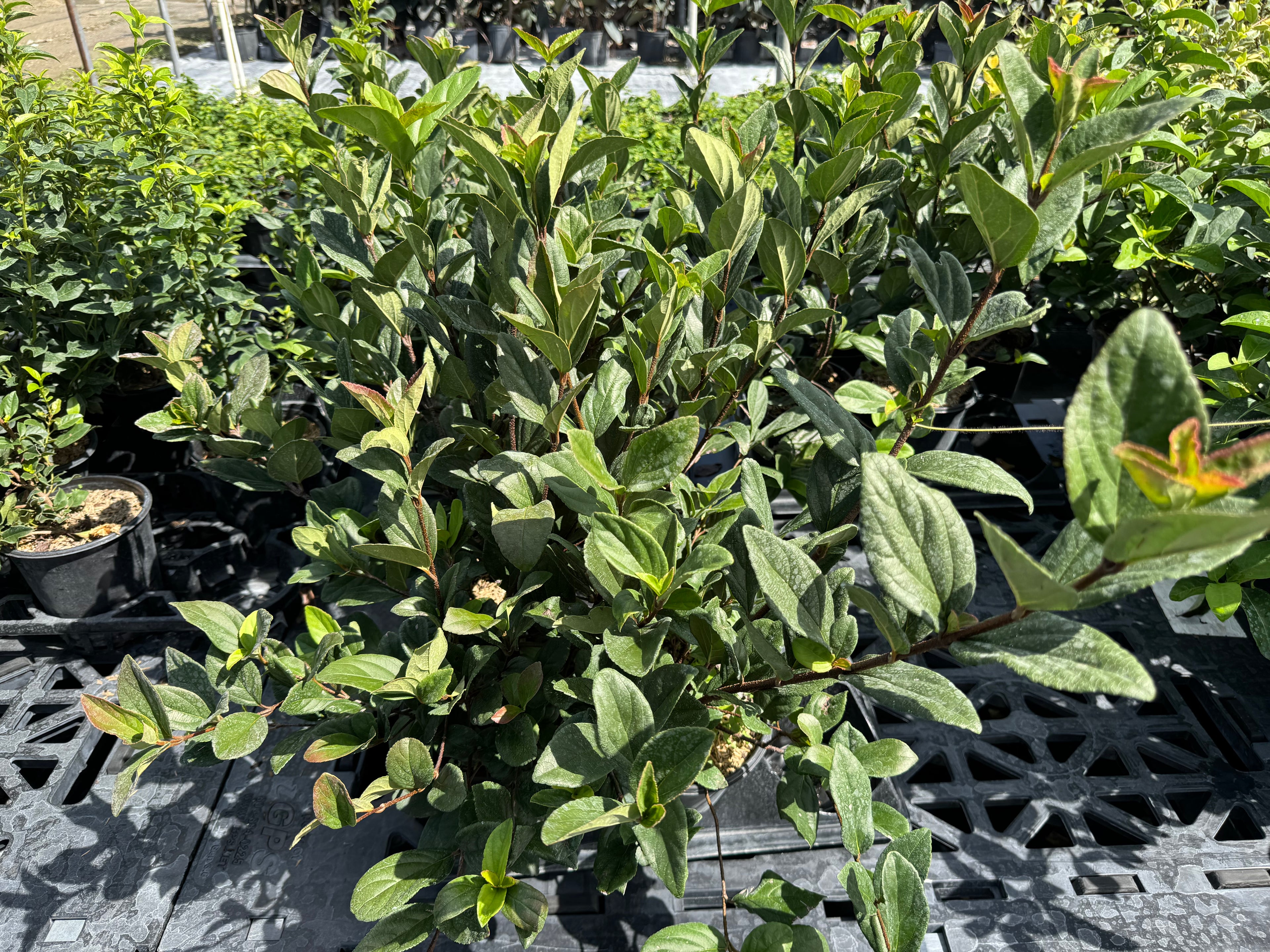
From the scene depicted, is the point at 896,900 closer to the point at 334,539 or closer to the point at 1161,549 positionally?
the point at 1161,549

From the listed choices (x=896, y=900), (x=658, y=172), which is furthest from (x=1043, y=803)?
(x=658, y=172)

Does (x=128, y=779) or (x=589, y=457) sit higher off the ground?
(x=589, y=457)

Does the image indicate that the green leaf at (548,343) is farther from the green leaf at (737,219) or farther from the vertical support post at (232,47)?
the vertical support post at (232,47)

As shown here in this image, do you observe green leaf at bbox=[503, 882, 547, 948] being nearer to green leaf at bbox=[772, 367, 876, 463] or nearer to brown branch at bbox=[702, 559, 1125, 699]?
brown branch at bbox=[702, 559, 1125, 699]

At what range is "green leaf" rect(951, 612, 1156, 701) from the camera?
2.21 feet

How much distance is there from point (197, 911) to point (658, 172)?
2.81 meters

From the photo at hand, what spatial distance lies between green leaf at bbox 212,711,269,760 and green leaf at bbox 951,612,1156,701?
928mm

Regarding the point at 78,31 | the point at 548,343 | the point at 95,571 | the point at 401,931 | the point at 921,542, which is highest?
the point at 78,31

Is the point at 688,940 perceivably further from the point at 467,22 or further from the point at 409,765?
the point at 467,22

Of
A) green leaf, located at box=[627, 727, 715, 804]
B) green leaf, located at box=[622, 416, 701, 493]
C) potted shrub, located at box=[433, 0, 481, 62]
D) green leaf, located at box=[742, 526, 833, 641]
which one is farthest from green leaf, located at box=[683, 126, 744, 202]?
potted shrub, located at box=[433, 0, 481, 62]

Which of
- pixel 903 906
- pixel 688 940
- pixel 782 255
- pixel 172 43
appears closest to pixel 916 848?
pixel 903 906

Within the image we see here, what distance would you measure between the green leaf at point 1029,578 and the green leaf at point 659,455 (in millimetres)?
417

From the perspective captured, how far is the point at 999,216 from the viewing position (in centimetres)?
87

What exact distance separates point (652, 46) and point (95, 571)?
1170 cm
